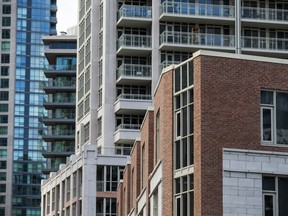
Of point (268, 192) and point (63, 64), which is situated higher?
point (63, 64)

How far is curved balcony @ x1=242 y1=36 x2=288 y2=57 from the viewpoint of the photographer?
95812 millimetres

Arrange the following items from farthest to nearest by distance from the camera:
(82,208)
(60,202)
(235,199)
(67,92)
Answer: (67,92), (60,202), (82,208), (235,199)

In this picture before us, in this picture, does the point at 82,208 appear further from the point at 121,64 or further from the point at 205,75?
the point at 205,75

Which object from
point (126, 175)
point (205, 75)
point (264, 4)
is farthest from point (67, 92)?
point (205, 75)

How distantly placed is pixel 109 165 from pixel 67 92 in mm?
50186

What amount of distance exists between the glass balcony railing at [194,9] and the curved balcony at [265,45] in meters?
3.01

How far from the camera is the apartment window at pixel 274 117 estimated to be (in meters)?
40.5

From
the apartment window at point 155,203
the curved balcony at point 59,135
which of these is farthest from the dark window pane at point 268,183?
the curved balcony at point 59,135

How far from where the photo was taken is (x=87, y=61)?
105m

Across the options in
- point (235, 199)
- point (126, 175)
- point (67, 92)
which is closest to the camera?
point (235, 199)

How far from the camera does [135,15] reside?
96.7 meters

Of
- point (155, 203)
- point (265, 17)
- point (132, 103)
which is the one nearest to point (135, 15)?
point (132, 103)

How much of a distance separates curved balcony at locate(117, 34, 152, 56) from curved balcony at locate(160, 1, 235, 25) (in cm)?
261

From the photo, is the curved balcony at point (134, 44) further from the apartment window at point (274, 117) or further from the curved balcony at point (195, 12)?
the apartment window at point (274, 117)
